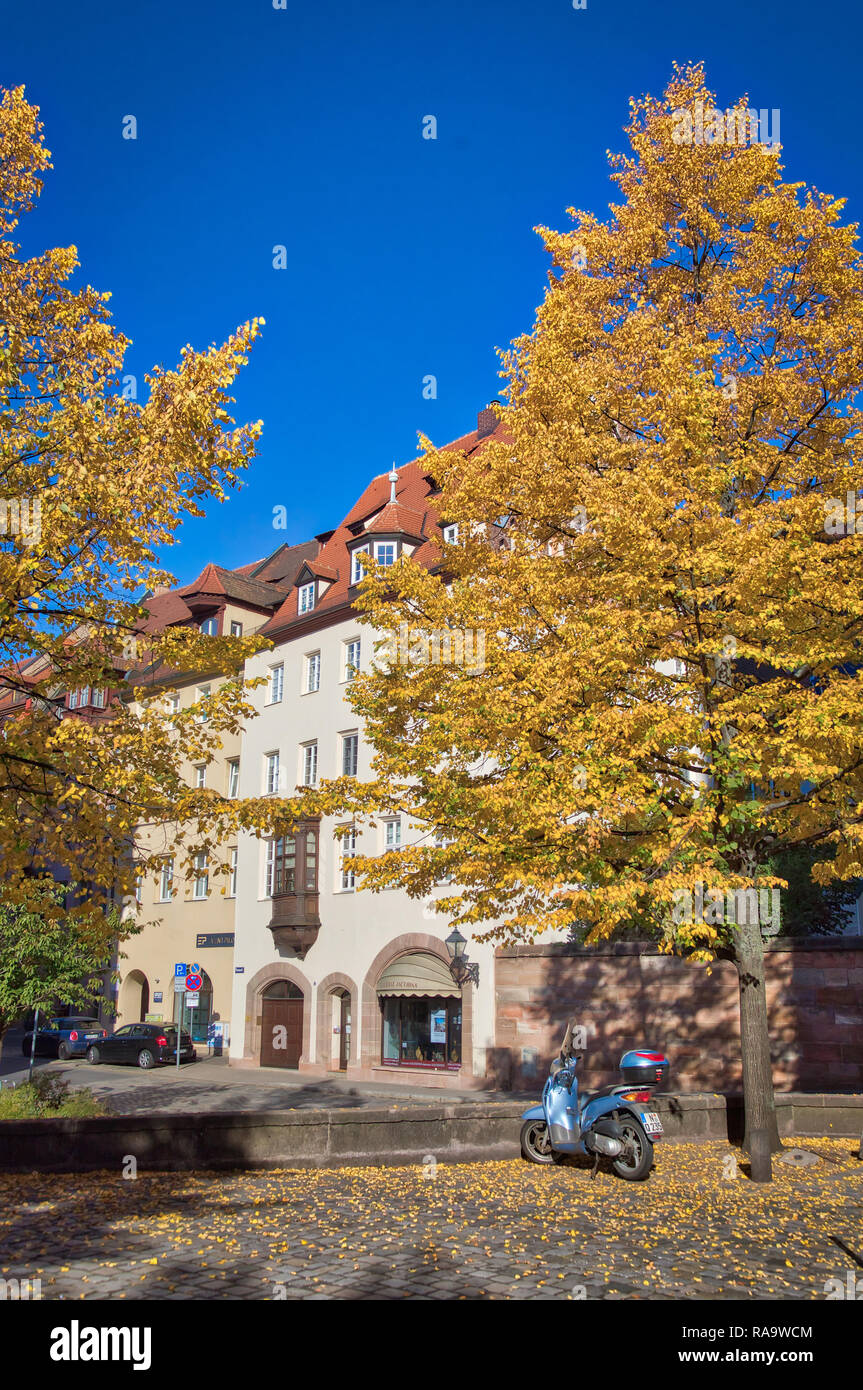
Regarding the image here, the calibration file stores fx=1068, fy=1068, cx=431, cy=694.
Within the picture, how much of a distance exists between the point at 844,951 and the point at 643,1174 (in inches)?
333

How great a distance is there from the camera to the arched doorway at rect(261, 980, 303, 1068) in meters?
34.6

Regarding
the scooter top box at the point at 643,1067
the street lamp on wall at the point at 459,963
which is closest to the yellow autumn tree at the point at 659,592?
the scooter top box at the point at 643,1067

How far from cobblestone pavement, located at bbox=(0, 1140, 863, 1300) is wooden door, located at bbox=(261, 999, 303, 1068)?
24.1 metres

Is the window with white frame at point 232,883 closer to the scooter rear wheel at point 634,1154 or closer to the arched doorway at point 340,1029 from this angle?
the arched doorway at point 340,1029

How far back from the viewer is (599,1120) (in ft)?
37.7

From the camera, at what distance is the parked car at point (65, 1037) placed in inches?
1602

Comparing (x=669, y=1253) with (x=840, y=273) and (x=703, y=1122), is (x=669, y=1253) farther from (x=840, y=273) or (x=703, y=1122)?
(x=840, y=273)

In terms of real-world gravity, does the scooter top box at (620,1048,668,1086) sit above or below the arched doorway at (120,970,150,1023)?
above

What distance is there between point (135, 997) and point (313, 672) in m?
17.5
